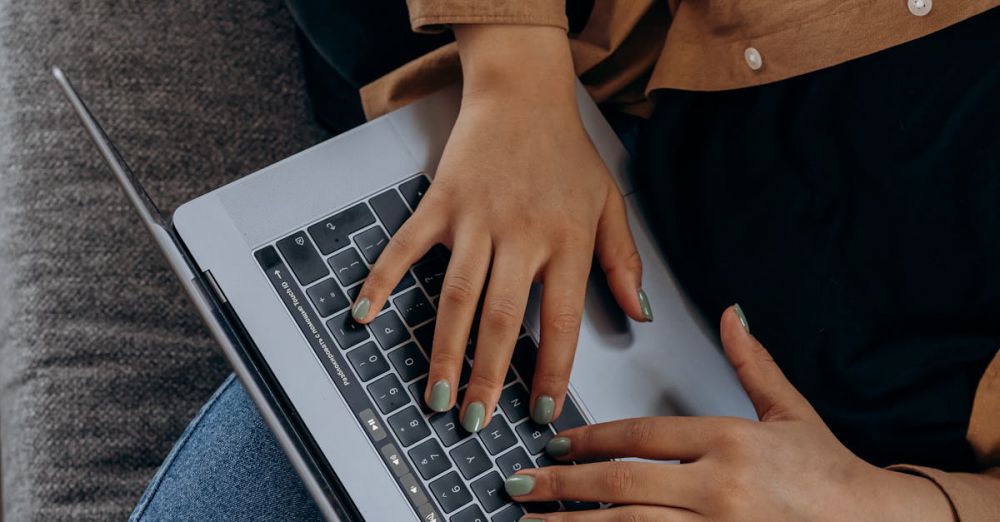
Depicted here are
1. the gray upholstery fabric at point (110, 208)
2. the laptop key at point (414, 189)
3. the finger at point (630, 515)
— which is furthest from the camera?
the gray upholstery fabric at point (110, 208)

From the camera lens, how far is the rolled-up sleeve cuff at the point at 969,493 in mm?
561

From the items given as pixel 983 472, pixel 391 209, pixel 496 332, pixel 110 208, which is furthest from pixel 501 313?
pixel 110 208

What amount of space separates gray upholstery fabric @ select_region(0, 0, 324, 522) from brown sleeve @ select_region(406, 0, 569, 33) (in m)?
0.28

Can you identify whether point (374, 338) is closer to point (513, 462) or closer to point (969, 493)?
point (513, 462)

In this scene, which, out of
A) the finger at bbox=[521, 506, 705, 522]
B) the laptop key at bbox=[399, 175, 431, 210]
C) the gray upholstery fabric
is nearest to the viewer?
the finger at bbox=[521, 506, 705, 522]

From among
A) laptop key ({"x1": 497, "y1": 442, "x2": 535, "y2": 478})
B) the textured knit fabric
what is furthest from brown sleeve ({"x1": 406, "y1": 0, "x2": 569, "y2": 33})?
laptop key ({"x1": 497, "y1": 442, "x2": 535, "y2": 478})

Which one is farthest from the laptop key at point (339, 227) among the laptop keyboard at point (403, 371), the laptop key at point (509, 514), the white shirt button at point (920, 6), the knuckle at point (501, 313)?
the white shirt button at point (920, 6)

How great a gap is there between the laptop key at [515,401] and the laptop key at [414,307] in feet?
0.25

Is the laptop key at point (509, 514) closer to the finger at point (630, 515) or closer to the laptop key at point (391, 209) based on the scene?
the finger at point (630, 515)

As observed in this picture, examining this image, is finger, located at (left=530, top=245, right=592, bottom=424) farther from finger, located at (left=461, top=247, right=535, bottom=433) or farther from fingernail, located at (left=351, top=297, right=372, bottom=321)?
fingernail, located at (left=351, top=297, right=372, bottom=321)

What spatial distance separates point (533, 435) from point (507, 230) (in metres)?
0.14

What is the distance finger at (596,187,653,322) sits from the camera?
63 centimetres

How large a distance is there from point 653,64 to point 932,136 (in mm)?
244

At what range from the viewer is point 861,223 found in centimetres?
64
